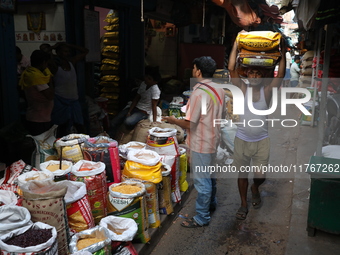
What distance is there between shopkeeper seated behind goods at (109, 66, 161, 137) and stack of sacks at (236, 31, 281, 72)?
9.22 ft

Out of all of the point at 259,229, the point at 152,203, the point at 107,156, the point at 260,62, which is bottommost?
the point at 259,229

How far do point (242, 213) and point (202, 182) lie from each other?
909 mm

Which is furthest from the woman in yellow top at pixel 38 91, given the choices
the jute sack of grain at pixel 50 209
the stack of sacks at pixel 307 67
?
the stack of sacks at pixel 307 67

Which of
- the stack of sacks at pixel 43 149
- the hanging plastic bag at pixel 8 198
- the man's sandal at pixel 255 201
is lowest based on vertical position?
the man's sandal at pixel 255 201

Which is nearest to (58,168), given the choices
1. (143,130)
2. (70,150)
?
(70,150)

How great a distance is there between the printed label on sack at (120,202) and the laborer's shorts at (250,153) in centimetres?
183

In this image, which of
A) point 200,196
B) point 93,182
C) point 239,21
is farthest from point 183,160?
point 239,21

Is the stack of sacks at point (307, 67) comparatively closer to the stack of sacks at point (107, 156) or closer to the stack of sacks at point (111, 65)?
the stack of sacks at point (111, 65)

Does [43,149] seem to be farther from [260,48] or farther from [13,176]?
[260,48]

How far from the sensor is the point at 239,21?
24.0 ft

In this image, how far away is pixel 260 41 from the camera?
13.4ft

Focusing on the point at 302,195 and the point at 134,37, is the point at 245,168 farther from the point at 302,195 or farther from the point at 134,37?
the point at 134,37

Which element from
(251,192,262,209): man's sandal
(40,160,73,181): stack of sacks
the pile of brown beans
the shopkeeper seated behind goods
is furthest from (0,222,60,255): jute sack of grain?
the shopkeeper seated behind goods

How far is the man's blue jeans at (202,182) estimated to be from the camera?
4.32 metres
